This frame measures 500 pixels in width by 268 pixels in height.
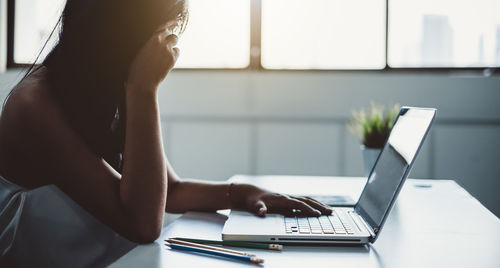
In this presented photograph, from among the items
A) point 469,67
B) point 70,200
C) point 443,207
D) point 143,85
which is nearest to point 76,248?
point 70,200

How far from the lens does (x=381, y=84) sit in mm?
2730

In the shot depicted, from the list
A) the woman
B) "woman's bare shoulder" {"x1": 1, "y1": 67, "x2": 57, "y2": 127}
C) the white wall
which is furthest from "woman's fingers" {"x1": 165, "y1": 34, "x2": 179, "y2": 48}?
the white wall

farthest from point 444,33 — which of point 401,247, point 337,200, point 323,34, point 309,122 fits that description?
point 401,247

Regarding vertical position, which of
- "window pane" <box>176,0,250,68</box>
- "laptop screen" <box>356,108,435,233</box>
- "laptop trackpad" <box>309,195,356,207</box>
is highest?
"window pane" <box>176,0,250,68</box>

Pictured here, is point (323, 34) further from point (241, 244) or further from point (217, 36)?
point (241, 244)

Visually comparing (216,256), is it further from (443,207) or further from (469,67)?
(469,67)

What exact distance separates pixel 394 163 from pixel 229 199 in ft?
1.23

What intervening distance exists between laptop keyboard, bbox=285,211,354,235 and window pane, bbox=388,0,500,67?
2.10m

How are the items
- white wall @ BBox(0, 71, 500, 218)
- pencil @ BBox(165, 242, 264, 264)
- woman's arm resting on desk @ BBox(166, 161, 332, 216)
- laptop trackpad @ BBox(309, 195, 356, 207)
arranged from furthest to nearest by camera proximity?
1. white wall @ BBox(0, 71, 500, 218)
2. laptop trackpad @ BBox(309, 195, 356, 207)
3. woman's arm resting on desk @ BBox(166, 161, 332, 216)
4. pencil @ BBox(165, 242, 264, 264)

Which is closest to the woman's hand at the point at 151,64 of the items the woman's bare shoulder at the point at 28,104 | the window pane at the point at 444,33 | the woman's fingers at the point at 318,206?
the woman's bare shoulder at the point at 28,104

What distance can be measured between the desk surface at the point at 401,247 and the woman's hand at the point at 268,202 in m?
0.06

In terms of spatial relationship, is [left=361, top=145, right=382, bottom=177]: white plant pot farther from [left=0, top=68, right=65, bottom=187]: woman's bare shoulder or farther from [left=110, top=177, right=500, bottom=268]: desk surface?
[left=0, top=68, right=65, bottom=187]: woman's bare shoulder

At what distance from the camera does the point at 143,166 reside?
0.91 m

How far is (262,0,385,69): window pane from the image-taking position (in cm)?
283
